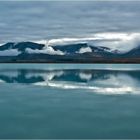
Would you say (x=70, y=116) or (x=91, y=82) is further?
(x=91, y=82)

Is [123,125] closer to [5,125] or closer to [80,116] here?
[80,116]

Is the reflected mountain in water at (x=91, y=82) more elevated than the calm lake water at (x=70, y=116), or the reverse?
the calm lake water at (x=70, y=116)

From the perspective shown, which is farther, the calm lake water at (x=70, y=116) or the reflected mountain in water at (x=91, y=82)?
the reflected mountain in water at (x=91, y=82)

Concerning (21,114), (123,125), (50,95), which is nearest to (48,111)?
(21,114)

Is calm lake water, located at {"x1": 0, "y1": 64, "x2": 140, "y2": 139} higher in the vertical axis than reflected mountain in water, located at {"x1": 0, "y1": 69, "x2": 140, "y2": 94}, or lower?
higher

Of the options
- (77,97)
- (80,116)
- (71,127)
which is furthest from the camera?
(77,97)

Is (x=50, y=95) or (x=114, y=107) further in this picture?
(x=50, y=95)

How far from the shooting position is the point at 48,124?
32.2 feet

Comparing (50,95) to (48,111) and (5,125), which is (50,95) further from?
(5,125)

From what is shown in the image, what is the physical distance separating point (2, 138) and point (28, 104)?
5.60 metres

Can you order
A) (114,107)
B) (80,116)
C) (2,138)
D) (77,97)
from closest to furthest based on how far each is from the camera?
(2,138) → (80,116) → (114,107) → (77,97)

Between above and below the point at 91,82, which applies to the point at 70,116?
above

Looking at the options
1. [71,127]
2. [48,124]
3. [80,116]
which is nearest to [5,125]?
[48,124]

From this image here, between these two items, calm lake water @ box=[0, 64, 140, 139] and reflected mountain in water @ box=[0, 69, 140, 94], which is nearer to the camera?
calm lake water @ box=[0, 64, 140, 139]
